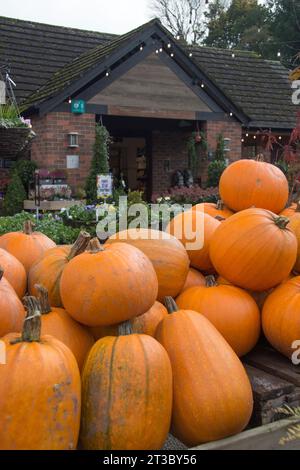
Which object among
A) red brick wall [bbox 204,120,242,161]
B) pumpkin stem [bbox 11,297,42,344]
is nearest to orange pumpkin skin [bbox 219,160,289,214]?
pumpkin stem [bbox 11,297,42,344]

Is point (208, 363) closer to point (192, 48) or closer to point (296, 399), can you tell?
point (296, 399)

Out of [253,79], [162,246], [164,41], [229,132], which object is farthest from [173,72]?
[162,246]

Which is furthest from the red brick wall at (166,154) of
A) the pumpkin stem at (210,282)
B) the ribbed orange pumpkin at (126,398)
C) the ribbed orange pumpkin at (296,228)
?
the ribbed orange pumpkin at (126,398)

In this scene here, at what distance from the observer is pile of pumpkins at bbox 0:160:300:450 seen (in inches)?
51.8

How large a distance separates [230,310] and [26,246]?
1.02m

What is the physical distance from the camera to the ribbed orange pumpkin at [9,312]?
1636 mm

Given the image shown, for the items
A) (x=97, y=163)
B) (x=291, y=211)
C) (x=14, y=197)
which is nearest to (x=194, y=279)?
(x=291, y=211)

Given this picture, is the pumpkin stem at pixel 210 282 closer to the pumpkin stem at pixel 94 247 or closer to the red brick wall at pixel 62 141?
the pumpkin stem at pixel 94 247

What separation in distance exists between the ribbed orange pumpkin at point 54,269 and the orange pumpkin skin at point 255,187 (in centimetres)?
91

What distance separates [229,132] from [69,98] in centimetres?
434

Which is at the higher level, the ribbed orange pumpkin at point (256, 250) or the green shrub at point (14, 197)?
the ribbed orange pumpkin at point (256, 250)

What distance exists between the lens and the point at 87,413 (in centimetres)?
140

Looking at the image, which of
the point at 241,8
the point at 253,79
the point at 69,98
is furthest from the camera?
the point at 241,8

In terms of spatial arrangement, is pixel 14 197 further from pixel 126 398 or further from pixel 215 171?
pixel 126 398
